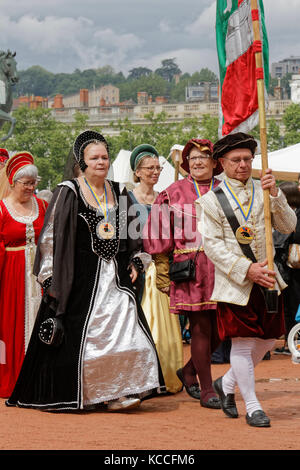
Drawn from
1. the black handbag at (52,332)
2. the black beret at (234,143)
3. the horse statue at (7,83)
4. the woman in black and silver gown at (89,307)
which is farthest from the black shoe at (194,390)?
the horse statue at (7,83)

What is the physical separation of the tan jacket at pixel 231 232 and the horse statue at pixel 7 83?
1036 cm

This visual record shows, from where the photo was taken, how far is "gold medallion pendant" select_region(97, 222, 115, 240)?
7.23 meters

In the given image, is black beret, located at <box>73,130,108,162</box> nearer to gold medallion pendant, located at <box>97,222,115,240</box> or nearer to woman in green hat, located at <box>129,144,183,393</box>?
gold medallion pendant, located at <box>97,222,115,240</box>

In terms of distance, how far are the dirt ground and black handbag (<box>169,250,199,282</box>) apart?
930mm

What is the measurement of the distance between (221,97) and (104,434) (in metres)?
2.70

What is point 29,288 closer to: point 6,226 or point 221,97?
point 6,226

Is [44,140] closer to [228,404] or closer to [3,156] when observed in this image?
[3,156]

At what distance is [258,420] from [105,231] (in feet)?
5.79

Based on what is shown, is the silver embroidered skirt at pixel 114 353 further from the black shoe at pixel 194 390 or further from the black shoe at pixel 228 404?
the black shoe at pixel 194 390

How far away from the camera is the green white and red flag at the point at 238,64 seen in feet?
23.7

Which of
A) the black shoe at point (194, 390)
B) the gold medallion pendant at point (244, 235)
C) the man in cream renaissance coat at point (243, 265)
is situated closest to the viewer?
the man in cream renaissance coat at point (243, 265)

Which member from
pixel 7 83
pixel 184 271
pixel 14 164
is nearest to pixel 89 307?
pixel 184 271

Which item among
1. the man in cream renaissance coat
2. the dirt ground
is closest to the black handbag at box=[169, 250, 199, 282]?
the man in cream renaissance coat

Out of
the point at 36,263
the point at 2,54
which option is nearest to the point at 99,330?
the point at 36,263
